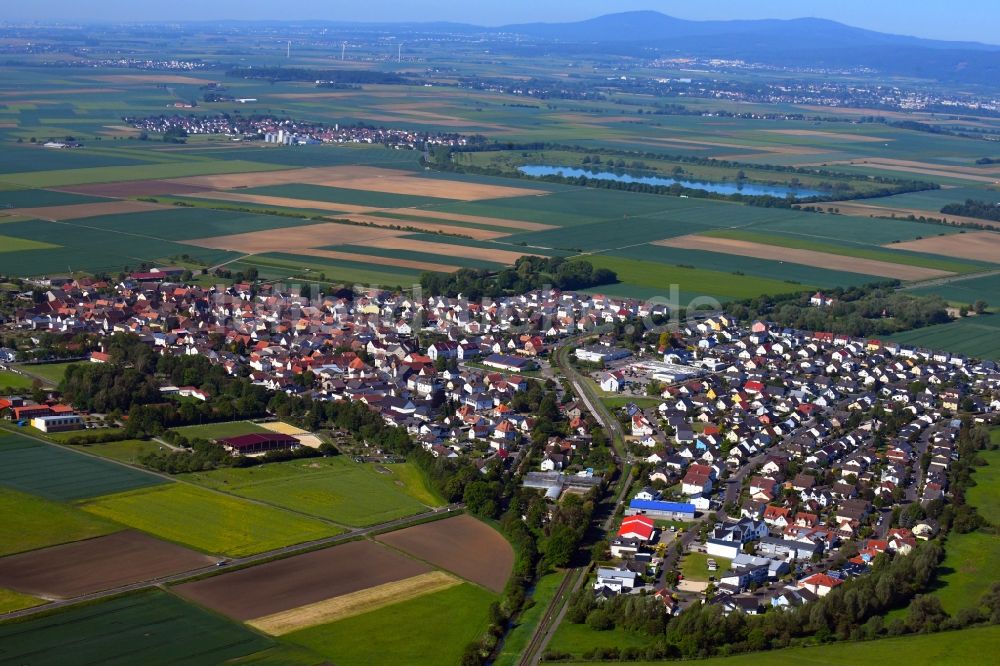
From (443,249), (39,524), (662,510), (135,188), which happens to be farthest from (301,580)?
(135,188)

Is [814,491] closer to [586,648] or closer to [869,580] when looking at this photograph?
[869,580]

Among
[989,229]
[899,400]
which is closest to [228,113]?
[989,229]

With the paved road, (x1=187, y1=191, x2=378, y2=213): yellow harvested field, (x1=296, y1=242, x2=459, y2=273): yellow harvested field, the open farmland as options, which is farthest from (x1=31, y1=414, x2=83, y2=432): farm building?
(x1=187, y1=191, x2=378, y2=213): yellow harvested field

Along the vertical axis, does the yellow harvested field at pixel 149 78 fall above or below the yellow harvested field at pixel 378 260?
above

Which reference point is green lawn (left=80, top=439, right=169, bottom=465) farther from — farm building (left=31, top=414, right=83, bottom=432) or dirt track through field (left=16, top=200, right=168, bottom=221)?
dirt track through field (left=16, top=200, right=168, bottom=221)

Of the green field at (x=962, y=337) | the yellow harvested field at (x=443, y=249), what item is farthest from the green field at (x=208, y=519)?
the yellow harvested field at (x=443, y=249)

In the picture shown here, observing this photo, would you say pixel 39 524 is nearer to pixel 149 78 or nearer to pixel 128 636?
pixel 128 636

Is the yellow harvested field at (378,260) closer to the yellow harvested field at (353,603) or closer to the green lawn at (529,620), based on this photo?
the green lawn at (529,620)

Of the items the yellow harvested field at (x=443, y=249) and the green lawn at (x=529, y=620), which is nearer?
the green lawn at (x=529, y=620)
